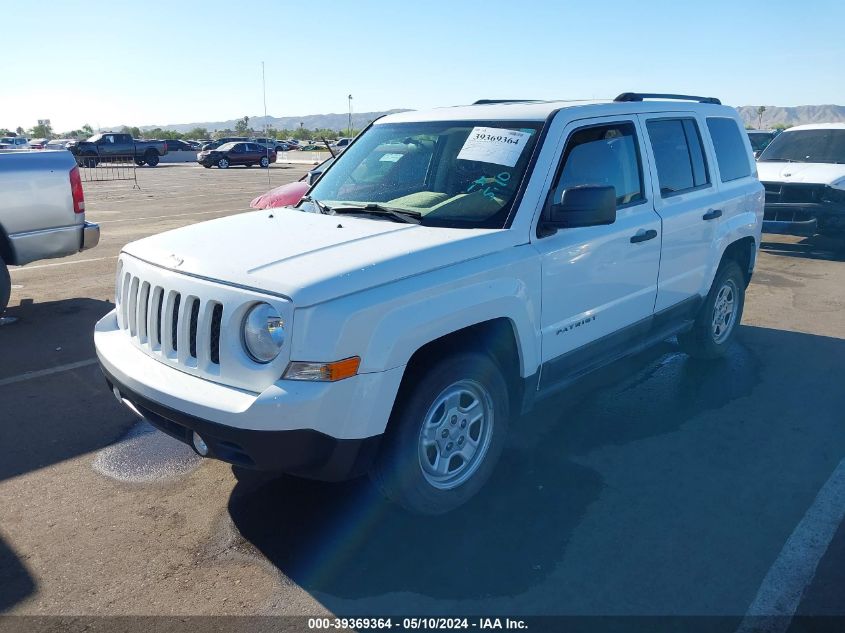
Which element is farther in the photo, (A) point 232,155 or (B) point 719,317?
(A) point 232,155

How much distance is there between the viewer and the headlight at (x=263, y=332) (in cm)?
297

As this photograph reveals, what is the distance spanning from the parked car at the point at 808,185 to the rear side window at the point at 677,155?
218 inches

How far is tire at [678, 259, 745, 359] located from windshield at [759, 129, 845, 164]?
6.65 m

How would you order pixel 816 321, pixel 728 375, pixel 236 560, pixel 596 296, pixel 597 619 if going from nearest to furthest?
pixel 597 619, pixel 236 560, pixel 596 296, pixel 728 375, pixel 816 321

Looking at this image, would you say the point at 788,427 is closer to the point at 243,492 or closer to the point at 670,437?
the point at 670,437

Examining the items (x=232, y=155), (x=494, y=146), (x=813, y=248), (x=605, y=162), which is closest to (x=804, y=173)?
(x=813, y=248)

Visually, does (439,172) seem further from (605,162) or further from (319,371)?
(319,371)

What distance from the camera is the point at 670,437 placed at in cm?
454

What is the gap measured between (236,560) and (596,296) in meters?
2.38

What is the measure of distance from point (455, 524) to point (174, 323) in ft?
5.40

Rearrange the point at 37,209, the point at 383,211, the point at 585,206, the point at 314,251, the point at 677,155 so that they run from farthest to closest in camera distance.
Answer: the point at 37,209, the point at 677,155, the point at 383,211, the point at 585,206, the point at 314,251

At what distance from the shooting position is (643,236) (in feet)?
14.6

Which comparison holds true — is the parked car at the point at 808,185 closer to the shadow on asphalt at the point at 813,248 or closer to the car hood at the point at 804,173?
the car hood at the point at 804,173

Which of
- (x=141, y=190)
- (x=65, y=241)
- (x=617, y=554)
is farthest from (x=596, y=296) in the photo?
(x=141, y=190)
